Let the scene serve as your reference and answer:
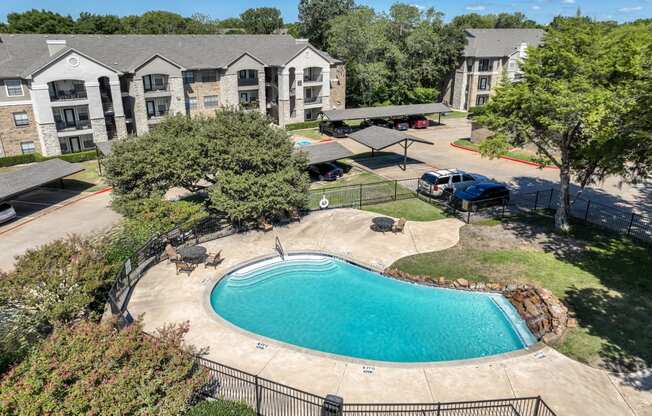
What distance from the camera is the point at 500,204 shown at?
30312 mm

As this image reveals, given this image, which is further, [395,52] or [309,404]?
[395,52]

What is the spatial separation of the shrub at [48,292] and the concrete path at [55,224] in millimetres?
9692

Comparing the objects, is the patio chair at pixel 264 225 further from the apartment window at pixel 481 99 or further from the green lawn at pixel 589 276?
the apartment window at pixel 481 99

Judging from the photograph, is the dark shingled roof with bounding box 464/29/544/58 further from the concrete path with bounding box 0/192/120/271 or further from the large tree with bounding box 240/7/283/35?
the large tree with bounding box 240/7/283/35

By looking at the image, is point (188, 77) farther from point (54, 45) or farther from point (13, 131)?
point (13, 131)

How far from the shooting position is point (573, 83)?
73.4ft

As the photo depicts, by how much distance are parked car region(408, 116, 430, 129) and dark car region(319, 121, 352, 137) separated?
912cm

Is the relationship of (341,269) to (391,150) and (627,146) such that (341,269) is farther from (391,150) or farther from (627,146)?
(391,150)

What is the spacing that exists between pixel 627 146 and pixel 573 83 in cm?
395

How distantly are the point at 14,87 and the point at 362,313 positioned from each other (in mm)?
43851

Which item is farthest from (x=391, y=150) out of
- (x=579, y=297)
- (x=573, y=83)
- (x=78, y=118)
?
(x=78, y=118)

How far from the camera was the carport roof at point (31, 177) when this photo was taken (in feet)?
101

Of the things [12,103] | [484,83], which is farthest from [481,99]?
[12,103]

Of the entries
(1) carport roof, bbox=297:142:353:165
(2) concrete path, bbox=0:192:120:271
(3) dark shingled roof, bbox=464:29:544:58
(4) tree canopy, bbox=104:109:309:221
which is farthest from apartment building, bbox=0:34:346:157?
(3) dark shingled roof, bbox=464:29:544:58
